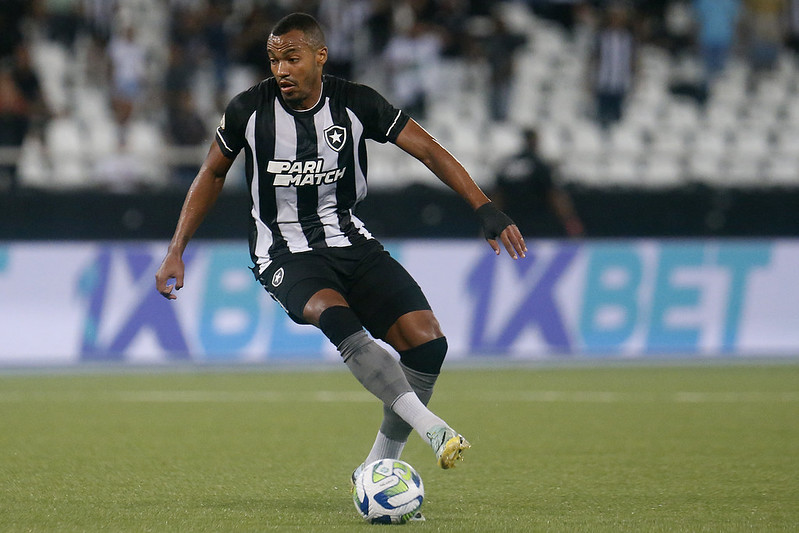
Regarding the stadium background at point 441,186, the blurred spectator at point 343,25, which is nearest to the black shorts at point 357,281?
the stadium background at point 441,186

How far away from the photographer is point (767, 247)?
12.4 meters

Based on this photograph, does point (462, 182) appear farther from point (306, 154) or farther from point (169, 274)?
point (169, 274)

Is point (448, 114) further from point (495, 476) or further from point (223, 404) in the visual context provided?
point (495, 476)

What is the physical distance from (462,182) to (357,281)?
0.61 metres

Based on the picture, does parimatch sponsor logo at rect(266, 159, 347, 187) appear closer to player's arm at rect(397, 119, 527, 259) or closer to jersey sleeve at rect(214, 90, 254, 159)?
jersey sleeve at rect(214, 90, 254, 159)

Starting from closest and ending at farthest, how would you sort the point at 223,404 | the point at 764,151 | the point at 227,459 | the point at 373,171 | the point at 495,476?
the point at 495,476 < the point at 227,459 < the point at 223,404 < the point at 373,171 < the point at 764,151

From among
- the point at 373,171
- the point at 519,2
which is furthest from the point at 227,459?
the point at 519,2

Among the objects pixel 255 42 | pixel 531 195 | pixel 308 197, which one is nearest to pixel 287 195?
pixel 308 197

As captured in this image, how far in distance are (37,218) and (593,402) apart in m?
6.70

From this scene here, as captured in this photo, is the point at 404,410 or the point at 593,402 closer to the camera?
the point at 404,410

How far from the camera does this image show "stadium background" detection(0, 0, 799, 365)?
11.9m

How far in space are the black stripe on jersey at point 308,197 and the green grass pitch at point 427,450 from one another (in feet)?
3.68

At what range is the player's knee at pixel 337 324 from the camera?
→ 506 centimetres

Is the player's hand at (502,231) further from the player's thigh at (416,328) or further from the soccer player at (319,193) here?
the player's thigh at (416,328)
